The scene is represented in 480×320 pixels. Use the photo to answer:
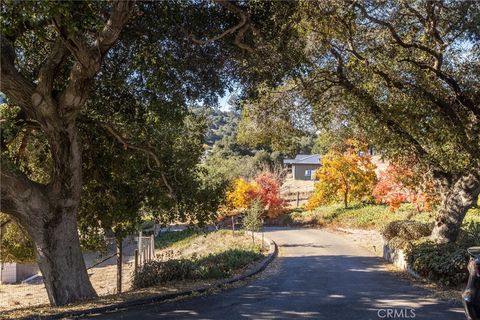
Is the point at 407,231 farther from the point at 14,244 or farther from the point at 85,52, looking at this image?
the point at 14,244

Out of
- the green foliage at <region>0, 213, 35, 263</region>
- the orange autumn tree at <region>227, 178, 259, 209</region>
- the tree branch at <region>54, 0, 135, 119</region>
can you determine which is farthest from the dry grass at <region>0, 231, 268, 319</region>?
the tree branch at <region>54, 0, 135, 119</region>

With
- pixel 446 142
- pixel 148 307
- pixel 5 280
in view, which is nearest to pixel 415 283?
pixel 446 142

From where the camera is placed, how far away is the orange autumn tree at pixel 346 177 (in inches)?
1318

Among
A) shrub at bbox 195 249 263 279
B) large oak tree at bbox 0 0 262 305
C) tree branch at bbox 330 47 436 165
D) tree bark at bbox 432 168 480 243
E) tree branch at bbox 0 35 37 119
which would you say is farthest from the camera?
tree bark at bbox 432 168 480 243

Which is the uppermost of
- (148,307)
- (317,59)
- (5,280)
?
(317,59)

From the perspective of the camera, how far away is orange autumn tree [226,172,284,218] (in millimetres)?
31677

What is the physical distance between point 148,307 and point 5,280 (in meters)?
21.0

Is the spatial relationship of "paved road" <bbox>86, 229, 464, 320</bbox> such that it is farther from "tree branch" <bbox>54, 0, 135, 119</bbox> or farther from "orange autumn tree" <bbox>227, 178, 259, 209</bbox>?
"orange autumn tree" <bbox>227, 178, 259, 209</bbox>

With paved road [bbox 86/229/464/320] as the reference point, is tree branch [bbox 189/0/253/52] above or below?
above

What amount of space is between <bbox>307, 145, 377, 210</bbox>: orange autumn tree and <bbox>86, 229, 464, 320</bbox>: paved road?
18.3m

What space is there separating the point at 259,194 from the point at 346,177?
20.6 ft

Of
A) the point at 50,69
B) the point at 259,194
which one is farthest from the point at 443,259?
the point at 259,194

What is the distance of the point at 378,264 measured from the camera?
16.6 meters

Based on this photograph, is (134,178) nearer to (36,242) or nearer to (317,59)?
(36,242)
